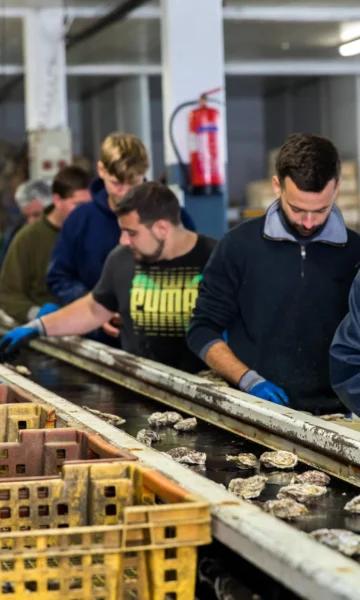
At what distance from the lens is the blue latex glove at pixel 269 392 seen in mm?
3432

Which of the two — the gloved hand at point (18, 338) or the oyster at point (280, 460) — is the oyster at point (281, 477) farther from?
the gloved hand at point (18, 338)

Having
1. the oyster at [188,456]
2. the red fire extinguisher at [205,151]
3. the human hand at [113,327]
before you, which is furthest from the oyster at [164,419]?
the red fire extinguisher at [205,151]

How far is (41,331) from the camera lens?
471 centimetres

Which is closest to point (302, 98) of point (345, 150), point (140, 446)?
point (345, 150)

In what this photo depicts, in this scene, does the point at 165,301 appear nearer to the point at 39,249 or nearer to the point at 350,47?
the point at 39,249

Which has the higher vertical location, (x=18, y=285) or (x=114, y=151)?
(x=114, y=151)

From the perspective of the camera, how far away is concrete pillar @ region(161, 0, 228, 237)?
8.27 metres

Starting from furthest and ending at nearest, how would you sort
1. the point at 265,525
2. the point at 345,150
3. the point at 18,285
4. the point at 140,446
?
the point at 345,150, the point at 18,285, the point at 140,446, the point at 265,525

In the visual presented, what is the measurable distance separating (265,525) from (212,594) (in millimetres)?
294

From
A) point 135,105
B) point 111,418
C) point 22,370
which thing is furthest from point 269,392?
point 135,105

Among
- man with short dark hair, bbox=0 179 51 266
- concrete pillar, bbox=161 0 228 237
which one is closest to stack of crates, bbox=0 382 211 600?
man with short dark hair, bbox=0 179 51 266

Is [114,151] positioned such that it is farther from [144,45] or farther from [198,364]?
[144,45]

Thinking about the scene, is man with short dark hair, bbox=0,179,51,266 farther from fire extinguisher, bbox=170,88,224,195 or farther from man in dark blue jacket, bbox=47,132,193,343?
man in dark blue jacket, bbox=47,132,193,343

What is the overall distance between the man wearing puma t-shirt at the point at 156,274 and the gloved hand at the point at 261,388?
34.0 inches
